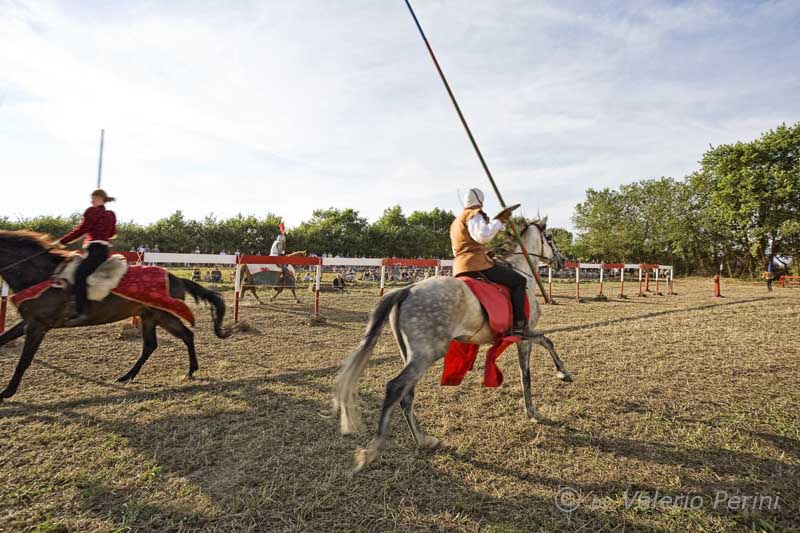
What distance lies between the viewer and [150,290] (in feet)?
17.5

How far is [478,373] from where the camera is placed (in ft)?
20.5

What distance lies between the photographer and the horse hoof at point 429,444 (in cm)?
361

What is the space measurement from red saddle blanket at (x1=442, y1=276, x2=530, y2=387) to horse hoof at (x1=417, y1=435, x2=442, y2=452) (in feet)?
2.35

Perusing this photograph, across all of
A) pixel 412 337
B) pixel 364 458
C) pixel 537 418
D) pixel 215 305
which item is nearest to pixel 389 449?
pixel 364 458

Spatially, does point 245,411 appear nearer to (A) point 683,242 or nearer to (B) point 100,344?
(B) point 100,344

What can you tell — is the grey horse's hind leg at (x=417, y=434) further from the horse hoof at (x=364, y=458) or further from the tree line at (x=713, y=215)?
the tree line at (x=713, y=215)

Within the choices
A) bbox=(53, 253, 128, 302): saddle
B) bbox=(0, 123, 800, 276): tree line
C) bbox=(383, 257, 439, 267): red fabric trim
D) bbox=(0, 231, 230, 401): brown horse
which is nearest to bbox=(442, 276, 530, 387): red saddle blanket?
bbox=(0, 231, 230, 401): brown horse

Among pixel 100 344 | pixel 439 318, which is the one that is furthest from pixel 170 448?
pixel 100 344

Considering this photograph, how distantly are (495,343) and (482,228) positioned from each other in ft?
4.15

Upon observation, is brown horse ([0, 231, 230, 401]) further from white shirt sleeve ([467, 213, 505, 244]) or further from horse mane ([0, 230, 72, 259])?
white shirt sleeve ([467, 213, 505, 244])

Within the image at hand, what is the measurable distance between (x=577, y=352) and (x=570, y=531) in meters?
5.38

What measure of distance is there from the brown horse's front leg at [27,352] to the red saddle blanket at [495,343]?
4812 millimetres

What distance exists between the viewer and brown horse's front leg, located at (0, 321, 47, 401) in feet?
14.7

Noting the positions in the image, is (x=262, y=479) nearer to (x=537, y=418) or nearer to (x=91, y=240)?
(x=537, y=418)
